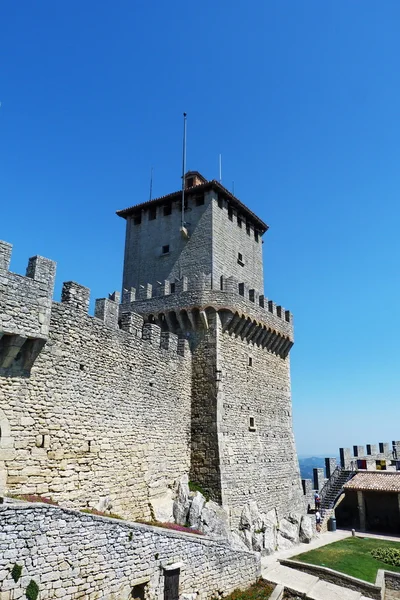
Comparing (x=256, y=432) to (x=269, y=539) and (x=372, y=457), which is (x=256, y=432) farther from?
(x=372, y=457)

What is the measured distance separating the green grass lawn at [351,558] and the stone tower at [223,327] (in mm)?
2429

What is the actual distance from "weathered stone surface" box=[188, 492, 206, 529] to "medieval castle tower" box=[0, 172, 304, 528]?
784 millimetres

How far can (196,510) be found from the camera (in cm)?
1493

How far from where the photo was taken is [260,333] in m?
20.4

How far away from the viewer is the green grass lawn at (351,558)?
15395 mm

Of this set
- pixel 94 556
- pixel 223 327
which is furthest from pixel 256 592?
pixel 223 327

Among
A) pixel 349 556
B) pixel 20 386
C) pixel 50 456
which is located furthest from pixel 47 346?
pixel 349 556

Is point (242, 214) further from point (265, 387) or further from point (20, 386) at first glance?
point (20, 386)

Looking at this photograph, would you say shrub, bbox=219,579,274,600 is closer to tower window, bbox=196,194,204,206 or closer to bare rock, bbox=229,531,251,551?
bare rock, bbox=229,531,251,551

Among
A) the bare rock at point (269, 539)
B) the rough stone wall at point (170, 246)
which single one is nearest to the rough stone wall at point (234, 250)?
the rough stone wall at point (170, 246)

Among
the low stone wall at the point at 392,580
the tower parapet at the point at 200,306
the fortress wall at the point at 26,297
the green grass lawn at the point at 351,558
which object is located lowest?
the low stone wall at the point at 392,580

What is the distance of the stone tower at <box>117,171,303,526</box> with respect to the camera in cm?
1709

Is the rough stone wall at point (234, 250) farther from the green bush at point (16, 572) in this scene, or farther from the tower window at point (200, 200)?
the green bush at point (16, 572)

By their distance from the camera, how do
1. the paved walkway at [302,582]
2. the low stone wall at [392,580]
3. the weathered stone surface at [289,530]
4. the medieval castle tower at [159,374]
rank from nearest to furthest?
the medieval castle tower at [159,374], the paved walkway at [302,582], the low stone wall at [392,580], the weathered stone surface at [289,530]
